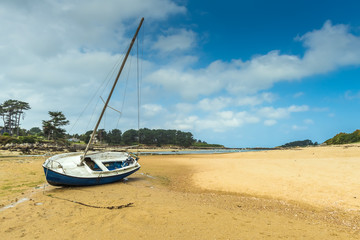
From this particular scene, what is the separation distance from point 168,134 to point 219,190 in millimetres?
153359

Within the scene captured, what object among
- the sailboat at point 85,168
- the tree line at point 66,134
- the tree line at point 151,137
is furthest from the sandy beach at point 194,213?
the tree line at point 151,137

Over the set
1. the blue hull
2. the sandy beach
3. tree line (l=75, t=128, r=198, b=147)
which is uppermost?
tree line (l=75, t=128, r=198, b=147)

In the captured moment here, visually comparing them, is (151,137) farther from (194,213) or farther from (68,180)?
(194,213)

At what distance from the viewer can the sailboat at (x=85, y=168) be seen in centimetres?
1322

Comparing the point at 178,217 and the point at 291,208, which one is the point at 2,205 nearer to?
the point at 178,217

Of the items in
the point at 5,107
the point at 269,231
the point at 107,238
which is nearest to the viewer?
the point at 107,238

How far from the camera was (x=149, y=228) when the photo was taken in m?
7.20

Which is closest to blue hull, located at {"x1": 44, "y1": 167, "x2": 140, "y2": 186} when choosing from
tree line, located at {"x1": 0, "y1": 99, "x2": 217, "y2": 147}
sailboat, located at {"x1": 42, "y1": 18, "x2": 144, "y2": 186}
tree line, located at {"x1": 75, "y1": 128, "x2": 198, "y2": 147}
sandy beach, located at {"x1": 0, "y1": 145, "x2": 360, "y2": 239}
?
sailboat, located at {"x1": 42, "y1": 18, "x2": 144, "y2": 186}

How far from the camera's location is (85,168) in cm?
1536

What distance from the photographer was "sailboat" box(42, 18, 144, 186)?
1322 centimetres

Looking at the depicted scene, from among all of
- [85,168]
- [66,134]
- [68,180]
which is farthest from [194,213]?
[66,134]

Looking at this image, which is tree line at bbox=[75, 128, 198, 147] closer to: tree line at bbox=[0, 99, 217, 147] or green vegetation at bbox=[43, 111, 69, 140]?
tree line at bbox=[0, 99, 217, 147]

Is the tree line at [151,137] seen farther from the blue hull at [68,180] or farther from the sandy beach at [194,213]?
the sandy beach at [194,213]

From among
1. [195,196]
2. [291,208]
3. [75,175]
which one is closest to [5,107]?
[75,175]
